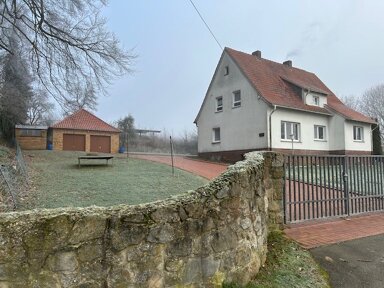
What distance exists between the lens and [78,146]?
31109mm

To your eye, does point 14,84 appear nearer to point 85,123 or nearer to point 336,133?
point 85,123

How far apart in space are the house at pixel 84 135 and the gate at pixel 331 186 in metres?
26.2

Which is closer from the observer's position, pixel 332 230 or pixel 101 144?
pixel 332 230

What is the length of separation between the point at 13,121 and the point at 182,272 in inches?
1096

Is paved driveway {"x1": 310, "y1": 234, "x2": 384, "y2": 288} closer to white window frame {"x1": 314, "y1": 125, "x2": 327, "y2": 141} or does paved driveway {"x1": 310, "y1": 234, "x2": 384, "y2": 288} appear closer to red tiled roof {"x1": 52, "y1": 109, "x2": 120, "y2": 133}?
white window frame {"x1": 314, "y1": 125, "x2": 327, "y2": 141}

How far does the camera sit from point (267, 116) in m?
21.6

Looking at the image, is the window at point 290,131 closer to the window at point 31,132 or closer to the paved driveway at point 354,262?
the paved driveway at point 354,262

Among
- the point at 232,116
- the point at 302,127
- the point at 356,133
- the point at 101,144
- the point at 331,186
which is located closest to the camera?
the point at 331,186

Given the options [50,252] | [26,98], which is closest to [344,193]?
[50,252]

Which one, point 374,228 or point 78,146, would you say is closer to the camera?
point 374,228

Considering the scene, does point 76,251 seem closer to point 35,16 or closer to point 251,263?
point 251,263

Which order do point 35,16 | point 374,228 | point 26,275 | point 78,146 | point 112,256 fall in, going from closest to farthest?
point 26,275, point 112,256, point 374,228, point 35,16, point 78,146

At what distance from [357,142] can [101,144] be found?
73.6ft

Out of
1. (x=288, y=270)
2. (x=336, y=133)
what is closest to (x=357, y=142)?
(x=336, y=133)
